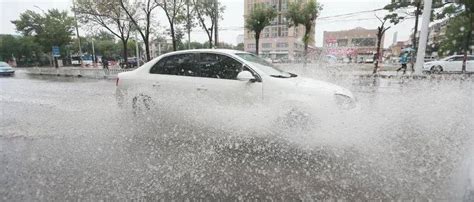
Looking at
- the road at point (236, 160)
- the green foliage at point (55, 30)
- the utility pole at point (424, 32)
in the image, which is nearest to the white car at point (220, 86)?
the road at point (236, 160)

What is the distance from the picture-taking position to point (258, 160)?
11.3ft

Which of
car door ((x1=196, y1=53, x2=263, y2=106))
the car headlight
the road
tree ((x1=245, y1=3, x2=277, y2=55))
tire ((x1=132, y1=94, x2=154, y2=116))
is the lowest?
the road

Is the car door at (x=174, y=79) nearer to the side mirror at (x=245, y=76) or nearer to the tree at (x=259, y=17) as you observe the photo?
the side mirror at (x=245, y=76)

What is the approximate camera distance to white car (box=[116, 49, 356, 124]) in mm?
4129

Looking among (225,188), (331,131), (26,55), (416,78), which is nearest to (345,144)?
(331,131)

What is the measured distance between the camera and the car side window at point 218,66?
14.9ft

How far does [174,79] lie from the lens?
491 cm

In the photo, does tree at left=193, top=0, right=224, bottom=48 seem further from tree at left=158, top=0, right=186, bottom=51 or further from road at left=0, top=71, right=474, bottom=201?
road at left=0, top=71, right=474, bottom=201

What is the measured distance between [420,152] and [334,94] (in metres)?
1.36

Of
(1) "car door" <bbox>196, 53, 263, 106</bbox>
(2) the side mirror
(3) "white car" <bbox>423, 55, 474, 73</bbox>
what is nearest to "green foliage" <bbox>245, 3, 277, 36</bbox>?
(3) "white car" <bbox>423, 55, 474, 73</bbox>

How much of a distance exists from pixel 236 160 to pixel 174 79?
7.22ft

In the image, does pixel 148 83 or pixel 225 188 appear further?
pixel 148 83

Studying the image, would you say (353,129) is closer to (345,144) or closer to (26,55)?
(345,144)

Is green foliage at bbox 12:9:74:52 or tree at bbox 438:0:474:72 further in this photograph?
green foliage at bbox 12:9:74:52
